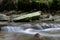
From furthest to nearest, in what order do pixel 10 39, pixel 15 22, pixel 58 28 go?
pixel 15 22 → pixel 58 28 → pixel 10 39

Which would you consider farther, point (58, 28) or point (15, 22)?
point (15, 22)

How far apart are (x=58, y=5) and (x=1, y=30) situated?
6.89 m

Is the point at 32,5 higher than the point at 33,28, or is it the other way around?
the point at 32,5

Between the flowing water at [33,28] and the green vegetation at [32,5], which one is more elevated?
the green vegetation at [32,5]

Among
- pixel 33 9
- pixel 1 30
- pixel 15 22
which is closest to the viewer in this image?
pixel 1 30

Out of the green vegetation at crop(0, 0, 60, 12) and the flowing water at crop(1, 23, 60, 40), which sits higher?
the green vegetation at crop(0, 0, 60, 12)

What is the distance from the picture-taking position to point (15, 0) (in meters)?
15.3

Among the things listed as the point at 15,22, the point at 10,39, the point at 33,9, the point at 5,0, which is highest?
the point at 5,0

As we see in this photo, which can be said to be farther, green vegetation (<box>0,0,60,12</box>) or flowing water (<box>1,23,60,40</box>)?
green vegetation (<box>0,0,60,12</box>)

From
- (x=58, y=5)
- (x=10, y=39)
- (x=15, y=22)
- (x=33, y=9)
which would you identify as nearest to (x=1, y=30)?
(x=15, y=22)

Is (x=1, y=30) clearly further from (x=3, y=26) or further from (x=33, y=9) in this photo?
(x=33, y=9)

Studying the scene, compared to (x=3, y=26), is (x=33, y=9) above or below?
above

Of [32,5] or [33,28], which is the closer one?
[33,28]

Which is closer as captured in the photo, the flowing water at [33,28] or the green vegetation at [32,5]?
the flowing water at [33,28]
